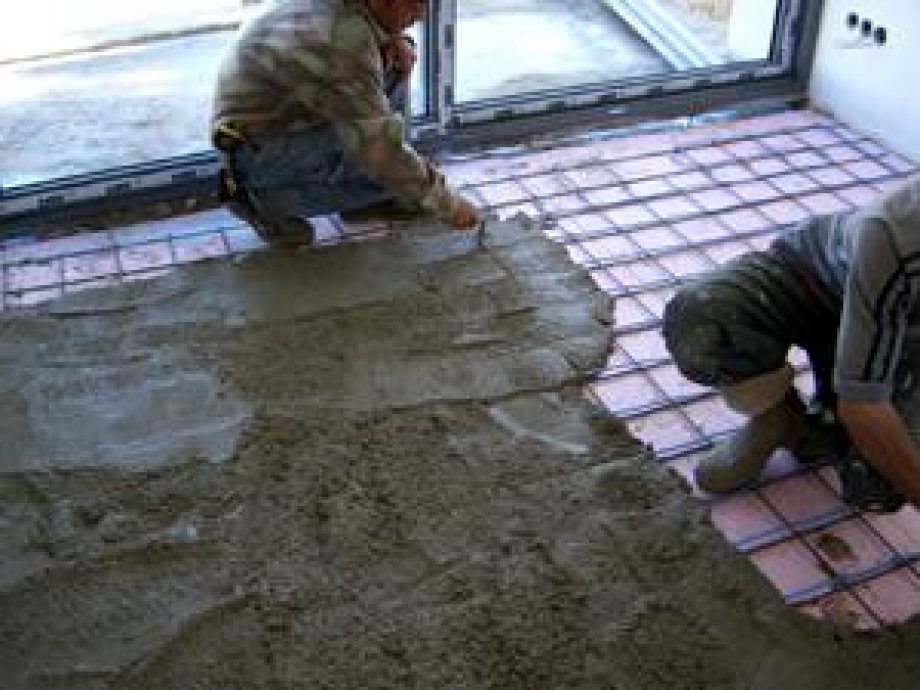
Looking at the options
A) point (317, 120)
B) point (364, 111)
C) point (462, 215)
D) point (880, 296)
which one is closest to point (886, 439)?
point (880, 296)

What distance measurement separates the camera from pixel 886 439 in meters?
1.49

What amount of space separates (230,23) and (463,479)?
2463 millimetres

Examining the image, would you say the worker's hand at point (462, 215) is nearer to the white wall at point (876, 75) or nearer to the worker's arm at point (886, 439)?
the worker's arm at point (886, 439)

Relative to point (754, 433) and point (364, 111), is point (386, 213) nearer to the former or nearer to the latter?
point (364, 111)

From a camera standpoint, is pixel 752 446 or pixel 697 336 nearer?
pixel 697 336

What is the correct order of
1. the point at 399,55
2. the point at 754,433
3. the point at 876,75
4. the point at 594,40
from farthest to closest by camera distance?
the point at 594,40 < the point at 876,75 < the point at 399,55 < the point at 754,433

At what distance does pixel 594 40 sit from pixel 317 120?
1.81 m

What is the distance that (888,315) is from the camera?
1414 millimetres

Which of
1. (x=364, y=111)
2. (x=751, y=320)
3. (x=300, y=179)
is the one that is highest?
(x=364, y=111)

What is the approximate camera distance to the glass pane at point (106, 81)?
3.14m

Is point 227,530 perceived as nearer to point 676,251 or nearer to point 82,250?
point 82,250

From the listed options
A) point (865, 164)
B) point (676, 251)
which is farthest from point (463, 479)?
point (865, 164)

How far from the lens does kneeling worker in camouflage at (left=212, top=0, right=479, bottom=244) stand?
2311 millimetres

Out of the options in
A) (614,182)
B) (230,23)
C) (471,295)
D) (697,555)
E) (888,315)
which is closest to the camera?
(888,315)
